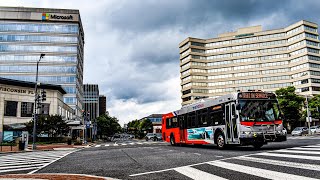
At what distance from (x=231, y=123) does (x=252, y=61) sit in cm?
8421

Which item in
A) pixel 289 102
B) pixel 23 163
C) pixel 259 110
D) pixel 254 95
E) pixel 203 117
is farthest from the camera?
pixel 289 102

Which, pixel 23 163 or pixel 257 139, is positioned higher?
pixel 257 139

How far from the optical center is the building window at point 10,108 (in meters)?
44.3

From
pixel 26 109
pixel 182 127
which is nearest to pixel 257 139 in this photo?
pixel 182 127

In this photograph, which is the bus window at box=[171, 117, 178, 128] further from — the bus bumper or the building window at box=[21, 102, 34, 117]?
the building window at box=[21, 102, 34, 117]

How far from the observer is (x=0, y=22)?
77438mm

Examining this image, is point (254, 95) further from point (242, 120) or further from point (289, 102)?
point (289, 102)

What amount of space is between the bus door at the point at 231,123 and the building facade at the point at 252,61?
72.1 meters

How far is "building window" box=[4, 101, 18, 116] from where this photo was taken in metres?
44.3

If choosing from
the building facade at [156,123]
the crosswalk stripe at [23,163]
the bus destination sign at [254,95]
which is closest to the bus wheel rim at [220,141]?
the bus destination sign at [254,95]

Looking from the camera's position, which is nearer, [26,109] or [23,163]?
[23,163]

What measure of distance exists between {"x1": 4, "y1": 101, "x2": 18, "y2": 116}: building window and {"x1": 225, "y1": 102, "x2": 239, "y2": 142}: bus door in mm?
41583

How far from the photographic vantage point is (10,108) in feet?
147

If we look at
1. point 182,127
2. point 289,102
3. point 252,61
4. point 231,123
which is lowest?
point 182,127
